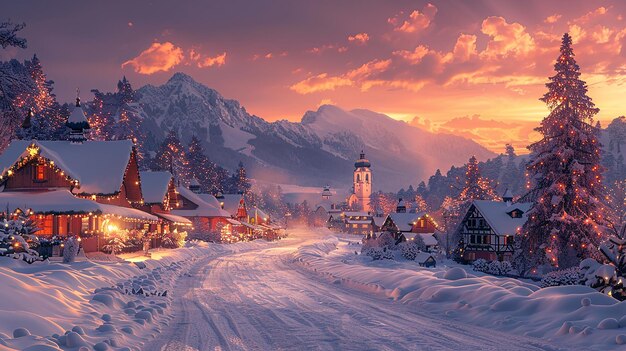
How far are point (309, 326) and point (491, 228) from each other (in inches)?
2086

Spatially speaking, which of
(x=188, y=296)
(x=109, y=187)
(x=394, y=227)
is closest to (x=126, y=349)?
(x=188, y=296)

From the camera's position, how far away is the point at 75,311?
13.5 metres

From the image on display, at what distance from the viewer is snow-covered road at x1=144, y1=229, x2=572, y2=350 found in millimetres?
11266

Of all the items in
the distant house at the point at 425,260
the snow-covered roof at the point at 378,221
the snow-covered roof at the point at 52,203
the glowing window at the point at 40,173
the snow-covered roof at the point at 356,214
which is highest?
the glowing window at the point at 40,173

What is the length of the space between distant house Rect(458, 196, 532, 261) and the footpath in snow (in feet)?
160

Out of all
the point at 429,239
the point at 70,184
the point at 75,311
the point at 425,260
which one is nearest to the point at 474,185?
the point at 429,239

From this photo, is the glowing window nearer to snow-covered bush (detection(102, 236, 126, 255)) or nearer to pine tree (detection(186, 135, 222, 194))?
snow-covered bush (detection(102, 236, 126, 255))

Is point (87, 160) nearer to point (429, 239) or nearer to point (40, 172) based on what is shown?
point (40, 172)

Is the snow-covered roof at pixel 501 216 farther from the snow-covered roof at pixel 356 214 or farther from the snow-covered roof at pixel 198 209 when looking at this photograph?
the snow-covered roof at pixel 356 214

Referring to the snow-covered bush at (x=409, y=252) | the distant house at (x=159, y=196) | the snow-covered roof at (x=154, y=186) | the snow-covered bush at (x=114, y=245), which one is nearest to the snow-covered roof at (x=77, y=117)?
the distant house at (x=159, y=196)

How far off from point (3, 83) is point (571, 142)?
3227 centimetres

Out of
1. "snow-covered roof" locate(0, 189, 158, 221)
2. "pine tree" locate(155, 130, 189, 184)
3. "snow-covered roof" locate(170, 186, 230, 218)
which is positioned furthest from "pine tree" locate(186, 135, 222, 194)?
"snow-covered roof" locate(0, 189, 158, 221)

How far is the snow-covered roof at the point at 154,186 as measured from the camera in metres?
58.8

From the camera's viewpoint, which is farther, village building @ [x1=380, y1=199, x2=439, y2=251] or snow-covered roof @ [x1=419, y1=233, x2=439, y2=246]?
village building @ [x1=380, y1=199, x2=439, y2=251]
